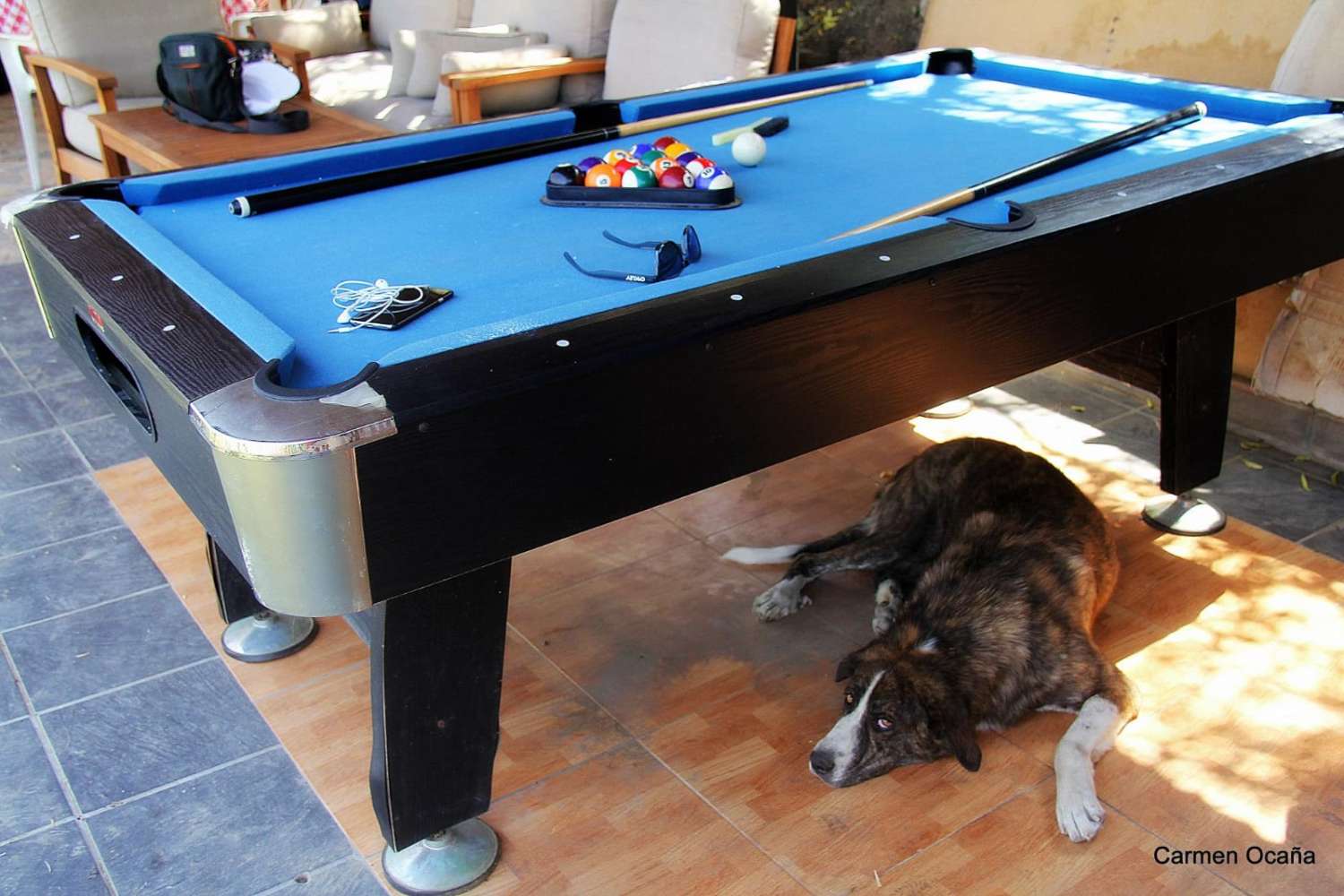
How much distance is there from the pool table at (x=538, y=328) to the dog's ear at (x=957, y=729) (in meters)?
0.55

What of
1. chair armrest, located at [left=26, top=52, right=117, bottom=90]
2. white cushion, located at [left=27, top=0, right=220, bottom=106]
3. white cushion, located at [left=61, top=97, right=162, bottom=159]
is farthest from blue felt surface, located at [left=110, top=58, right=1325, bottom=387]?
white cushion, located at [left=27, top=0, right=220, bottom=106]

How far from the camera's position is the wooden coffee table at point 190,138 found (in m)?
3.93

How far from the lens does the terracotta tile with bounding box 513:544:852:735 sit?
238 centimetres

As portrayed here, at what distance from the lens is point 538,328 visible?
1583mm

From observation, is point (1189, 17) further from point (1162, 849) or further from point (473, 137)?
point (1162, 849)

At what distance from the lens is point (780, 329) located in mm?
1701

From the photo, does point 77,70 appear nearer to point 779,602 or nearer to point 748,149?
point 748,149

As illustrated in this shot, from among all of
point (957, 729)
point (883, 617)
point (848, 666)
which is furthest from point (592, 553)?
point (957, 729)

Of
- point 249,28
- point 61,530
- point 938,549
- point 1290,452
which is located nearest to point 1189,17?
point 1290,452

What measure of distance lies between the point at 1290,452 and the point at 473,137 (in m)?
2.43

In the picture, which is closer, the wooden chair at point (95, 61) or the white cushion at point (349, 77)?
the wooden chair at point (95, 61)

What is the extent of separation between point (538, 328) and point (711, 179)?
828 millimetres

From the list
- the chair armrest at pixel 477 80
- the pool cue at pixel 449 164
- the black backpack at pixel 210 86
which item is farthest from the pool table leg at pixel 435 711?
the black backpack at pixel 210 86

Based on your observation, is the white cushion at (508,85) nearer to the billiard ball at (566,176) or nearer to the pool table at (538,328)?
the pool table at (538,328)
